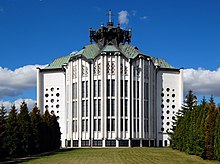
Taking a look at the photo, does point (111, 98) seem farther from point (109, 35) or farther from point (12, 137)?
point (12, 137)

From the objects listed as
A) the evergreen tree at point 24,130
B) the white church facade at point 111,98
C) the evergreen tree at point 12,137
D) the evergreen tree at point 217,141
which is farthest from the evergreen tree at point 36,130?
the white church facade at point 111,98

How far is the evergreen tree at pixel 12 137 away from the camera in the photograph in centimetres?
4762

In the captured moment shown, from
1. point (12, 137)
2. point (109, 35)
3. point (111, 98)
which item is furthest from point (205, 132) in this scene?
point (109, 35)

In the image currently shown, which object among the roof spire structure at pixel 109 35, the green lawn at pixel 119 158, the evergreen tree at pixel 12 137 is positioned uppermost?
the roof spire structure at pixel 109 35

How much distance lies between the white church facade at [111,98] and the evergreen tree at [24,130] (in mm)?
35563

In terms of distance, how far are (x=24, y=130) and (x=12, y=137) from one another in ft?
10.6

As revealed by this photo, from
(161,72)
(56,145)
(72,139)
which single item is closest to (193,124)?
(56,145)

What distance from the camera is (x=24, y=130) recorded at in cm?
5112

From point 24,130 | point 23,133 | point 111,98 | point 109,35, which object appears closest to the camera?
point 23,133

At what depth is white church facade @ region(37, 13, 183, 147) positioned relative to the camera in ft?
287

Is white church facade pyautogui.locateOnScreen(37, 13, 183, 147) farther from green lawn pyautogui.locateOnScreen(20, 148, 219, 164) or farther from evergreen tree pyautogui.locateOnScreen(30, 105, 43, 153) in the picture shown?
green lawn pyautogui.locateOnScreen(20, 148, 219, 164)

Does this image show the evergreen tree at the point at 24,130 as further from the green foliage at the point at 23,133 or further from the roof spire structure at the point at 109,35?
the roof spire structure at the point at 109,35

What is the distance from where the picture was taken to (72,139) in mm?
91312

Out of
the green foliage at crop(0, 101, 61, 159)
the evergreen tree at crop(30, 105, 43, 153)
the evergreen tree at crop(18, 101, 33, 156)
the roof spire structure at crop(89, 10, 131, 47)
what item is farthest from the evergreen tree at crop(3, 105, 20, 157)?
the roof spire structure at crop(89, 10, 131, 47)
